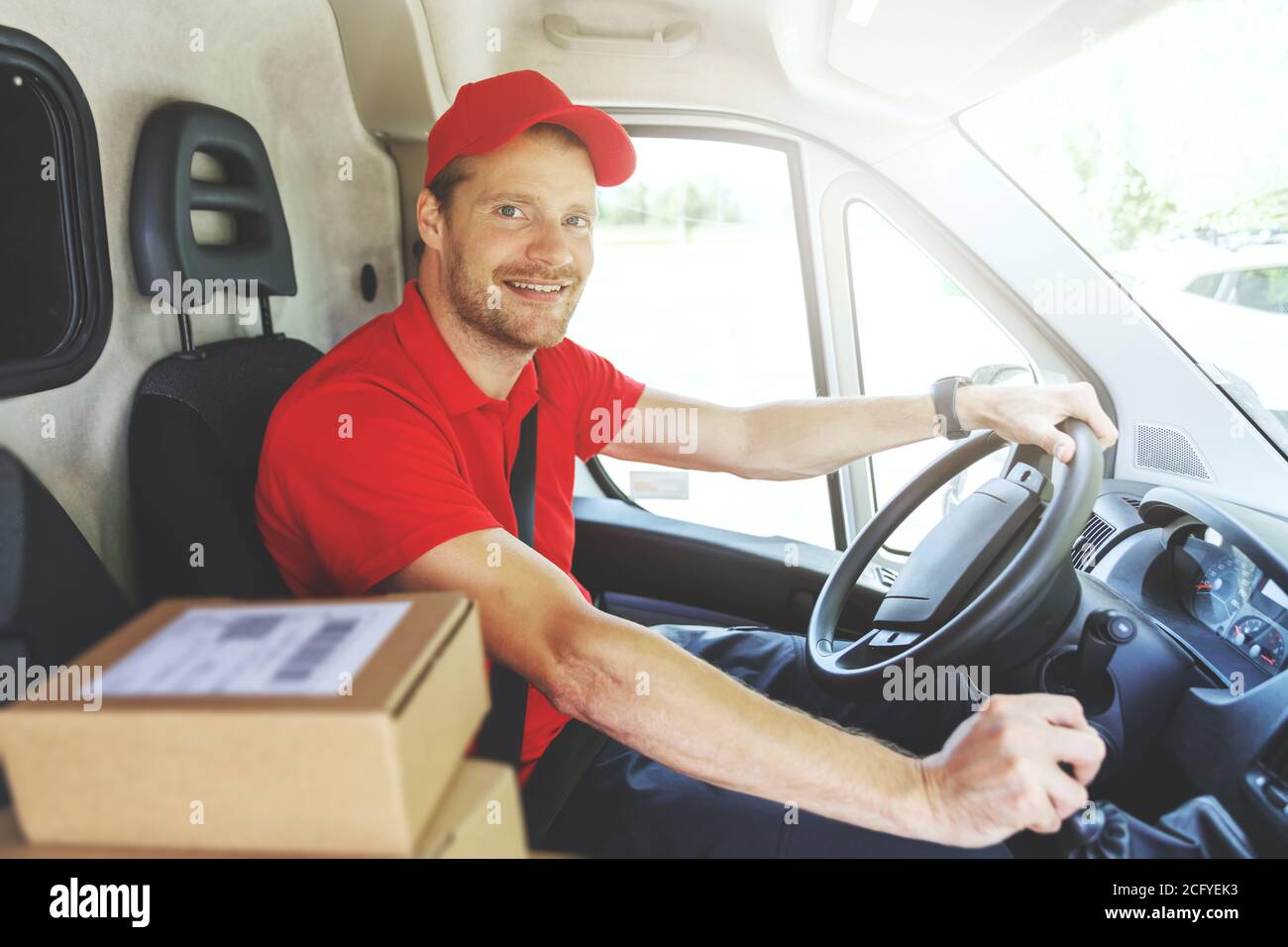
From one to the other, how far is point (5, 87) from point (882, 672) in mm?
1377

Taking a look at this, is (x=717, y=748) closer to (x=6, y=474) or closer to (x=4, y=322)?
(x=6, y=474)

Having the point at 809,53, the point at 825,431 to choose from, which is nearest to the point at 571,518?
the point at 825,431

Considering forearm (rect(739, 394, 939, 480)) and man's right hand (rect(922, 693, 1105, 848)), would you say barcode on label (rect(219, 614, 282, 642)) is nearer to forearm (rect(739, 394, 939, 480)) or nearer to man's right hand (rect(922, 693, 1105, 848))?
man's right hand (rect(922, 693, 1105, 848))

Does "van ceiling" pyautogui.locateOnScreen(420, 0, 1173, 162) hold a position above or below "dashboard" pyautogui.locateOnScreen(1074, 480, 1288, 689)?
above

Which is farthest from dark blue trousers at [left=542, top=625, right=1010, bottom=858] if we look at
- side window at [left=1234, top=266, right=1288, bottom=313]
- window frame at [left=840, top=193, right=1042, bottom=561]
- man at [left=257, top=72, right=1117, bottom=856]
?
side window at [left=1234, top=266, right=1288, bottom=313]

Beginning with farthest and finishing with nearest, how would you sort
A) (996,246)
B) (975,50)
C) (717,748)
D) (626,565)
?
(626,565) < (996,246) < (975,50) < (717,748)

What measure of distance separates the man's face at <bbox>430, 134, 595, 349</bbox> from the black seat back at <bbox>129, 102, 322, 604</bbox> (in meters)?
0.35

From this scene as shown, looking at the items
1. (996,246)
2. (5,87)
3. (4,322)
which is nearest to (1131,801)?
(996,246)

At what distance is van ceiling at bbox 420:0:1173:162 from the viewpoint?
1417 mm

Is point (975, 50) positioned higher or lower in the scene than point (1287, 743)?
higher

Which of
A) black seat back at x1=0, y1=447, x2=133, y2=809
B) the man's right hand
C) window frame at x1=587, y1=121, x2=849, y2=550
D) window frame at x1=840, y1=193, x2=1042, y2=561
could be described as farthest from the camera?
window frame at x1=587, y1=121, x2=849, y2=550

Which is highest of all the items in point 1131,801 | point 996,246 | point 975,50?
point 975,50

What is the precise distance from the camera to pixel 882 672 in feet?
3.99

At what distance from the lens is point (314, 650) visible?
0.55 metres
